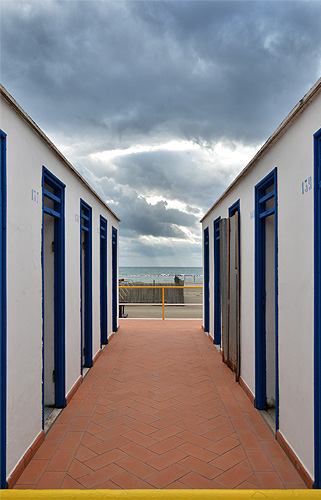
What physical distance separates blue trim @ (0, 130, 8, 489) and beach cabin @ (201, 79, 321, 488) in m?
2.01

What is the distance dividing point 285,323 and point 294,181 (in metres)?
1.18

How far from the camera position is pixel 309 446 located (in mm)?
2467

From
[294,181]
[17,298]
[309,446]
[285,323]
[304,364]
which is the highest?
[294,181]

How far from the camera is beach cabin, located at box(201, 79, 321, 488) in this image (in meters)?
2.40

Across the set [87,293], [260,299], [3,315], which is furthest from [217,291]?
[3,315]

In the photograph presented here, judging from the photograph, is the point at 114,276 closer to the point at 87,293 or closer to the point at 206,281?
the point at 206,281

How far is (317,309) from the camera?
2.33 metres

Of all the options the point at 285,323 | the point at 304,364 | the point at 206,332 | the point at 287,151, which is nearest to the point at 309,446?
the point at 304,364

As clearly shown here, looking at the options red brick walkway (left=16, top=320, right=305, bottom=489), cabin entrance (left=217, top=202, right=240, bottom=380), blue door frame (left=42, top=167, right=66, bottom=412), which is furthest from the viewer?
cabin entrance (left=217, top=202, right=240, bottom=380)

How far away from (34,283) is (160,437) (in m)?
1.78

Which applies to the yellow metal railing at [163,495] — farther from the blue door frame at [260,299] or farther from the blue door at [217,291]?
the blue door at [217,291]

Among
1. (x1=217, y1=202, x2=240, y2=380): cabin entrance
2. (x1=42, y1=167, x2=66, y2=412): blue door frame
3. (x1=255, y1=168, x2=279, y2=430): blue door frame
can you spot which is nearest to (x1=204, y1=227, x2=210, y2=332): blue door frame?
(x1=217, y1=202, x2=240, y2=380): cabin entrance

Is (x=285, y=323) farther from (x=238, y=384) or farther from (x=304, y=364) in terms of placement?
(x=238, y=384)

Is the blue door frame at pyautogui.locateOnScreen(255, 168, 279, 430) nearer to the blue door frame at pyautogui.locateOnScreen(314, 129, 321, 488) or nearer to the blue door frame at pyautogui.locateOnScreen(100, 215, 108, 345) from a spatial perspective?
the blue door frame at pyautogui.locateOnScreen(314, 129, 321, 488)
